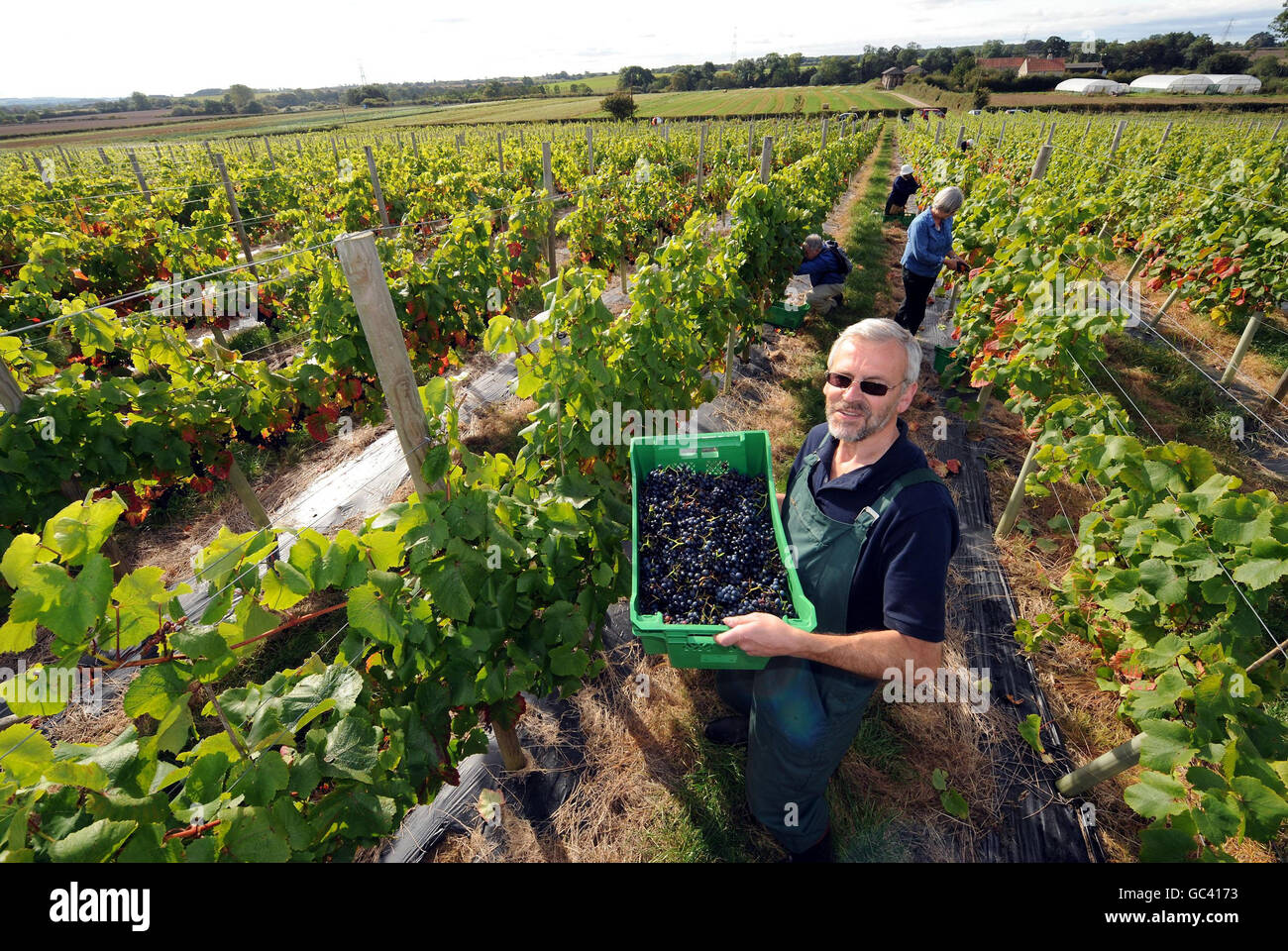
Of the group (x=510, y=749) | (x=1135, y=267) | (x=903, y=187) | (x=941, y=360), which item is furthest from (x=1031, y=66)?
(x=510, y=749)

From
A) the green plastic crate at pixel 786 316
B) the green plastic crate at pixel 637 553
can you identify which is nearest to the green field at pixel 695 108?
the green plastic crate at pixel 786 316

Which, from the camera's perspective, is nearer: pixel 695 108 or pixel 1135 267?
pixel 1135 267

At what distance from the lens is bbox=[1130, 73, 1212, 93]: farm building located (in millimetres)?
68688

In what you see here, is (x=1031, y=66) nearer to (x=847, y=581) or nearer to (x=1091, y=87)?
(x=1091, y=87)

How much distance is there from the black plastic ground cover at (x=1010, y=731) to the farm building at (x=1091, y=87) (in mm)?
91084

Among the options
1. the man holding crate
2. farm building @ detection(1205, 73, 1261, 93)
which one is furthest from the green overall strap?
farm building @ detection(1205, 73, 1261, 93)

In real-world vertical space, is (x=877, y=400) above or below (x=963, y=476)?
above

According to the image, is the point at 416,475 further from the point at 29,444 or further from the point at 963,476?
the point at 963,476

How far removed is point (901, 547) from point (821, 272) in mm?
7264

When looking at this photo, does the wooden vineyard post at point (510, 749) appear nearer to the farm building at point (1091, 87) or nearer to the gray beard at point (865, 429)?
the gray beard at point (865, 429)

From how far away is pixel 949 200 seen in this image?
6.36 metres

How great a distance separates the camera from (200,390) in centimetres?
407
